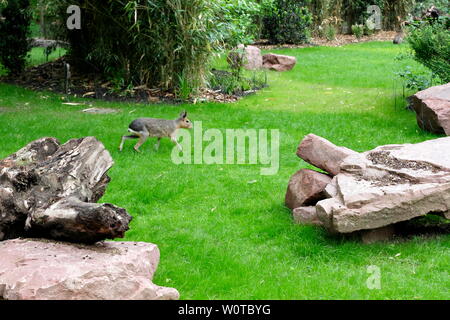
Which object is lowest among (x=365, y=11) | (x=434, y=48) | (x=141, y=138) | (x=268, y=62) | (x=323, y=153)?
(x=141, y=138)

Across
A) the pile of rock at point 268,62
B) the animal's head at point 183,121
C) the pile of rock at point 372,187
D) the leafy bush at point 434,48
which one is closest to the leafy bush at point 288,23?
the pile of rock at point 268,62

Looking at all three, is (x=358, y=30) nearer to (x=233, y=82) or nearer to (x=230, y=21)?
(x=230, y=21)

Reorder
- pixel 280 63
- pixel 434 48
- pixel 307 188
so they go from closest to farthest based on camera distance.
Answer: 1. pixel 307 188
2. pixel 434 48
3. pixel 280 63

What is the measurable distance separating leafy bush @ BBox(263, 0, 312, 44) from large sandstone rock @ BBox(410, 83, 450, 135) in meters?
13.0

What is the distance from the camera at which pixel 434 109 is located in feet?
32.5

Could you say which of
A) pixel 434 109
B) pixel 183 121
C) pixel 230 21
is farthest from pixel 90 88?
pixel 434 109

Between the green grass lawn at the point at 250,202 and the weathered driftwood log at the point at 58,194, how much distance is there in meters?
0.86

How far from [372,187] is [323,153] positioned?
1147mm

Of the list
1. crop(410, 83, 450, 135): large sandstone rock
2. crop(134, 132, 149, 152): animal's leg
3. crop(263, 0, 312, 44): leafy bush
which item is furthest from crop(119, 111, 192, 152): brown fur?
crop(263, 0, 312, 44): leafy bush

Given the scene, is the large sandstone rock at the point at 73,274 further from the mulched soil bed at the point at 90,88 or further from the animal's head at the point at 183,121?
the mulched soil bed at the point at 90,88

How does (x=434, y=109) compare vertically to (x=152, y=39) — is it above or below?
below

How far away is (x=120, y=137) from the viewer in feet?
33.9

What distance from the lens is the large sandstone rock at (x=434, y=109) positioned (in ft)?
32.4

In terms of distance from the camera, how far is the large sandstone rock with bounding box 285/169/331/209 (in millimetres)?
6418
